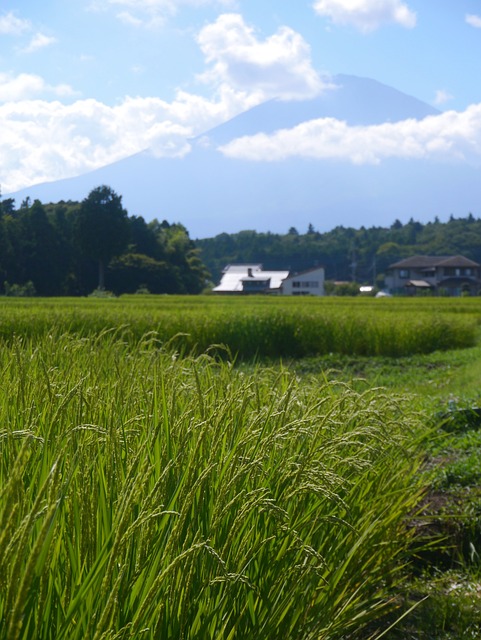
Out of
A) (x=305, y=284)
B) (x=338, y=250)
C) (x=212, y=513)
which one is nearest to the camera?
(x=212, y=513)

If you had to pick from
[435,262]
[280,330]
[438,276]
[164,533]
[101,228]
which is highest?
[101,228]

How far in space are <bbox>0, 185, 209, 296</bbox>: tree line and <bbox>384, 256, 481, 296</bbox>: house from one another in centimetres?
3243

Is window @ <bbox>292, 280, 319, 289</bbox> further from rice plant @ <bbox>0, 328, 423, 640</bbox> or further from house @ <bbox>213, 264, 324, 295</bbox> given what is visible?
rice plant @ <bbox>0, 328, 423, 640</bbox>

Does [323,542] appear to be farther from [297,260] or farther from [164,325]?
[297,260]

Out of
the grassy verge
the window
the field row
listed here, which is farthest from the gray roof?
the grassy verge

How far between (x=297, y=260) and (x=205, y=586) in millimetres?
108512

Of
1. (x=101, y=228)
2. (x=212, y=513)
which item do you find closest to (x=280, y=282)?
(x=101, y=228)

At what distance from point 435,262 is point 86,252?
155 feet

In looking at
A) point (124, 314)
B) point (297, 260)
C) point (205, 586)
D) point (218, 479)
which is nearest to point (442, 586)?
point (218, 479)

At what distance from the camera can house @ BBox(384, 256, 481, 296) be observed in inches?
3287

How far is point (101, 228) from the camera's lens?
58.5 m

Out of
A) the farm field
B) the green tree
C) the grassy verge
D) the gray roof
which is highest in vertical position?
the green tree

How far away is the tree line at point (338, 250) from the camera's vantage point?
106 metres

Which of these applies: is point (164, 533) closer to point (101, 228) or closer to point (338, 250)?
point (101, 228)
